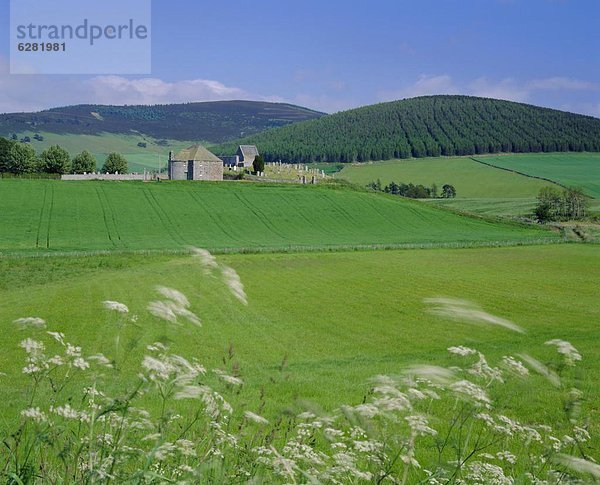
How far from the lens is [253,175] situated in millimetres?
129625

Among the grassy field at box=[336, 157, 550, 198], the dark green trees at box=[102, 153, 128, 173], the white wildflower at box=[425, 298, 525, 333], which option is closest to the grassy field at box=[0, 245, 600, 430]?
the white wildflower at box=[425, 298, 525, 333]

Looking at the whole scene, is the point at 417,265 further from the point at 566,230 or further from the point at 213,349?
the point at 566,230

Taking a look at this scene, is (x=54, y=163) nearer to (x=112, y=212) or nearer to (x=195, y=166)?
(x=195, y=166)

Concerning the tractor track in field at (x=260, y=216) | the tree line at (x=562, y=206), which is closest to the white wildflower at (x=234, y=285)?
the tractor track in field at (x=260, y=216)

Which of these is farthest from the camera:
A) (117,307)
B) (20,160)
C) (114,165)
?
(114,165)

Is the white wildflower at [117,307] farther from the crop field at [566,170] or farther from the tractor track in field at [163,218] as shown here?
the crop field at [566,170]

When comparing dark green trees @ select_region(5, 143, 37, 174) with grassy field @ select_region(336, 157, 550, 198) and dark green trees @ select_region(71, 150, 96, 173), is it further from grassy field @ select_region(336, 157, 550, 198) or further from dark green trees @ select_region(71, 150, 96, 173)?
grassy field @ select_region(336, 157, 550, 198)

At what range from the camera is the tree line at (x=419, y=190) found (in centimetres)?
16075

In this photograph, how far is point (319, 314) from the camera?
32750 mm

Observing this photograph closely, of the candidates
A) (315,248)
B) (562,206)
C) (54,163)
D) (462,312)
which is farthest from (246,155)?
(462,312)

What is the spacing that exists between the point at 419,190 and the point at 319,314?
436ft

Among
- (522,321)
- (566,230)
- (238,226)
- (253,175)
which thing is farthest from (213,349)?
(253,175)

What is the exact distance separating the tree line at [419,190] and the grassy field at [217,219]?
1885 inches

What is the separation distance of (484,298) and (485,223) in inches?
2623
